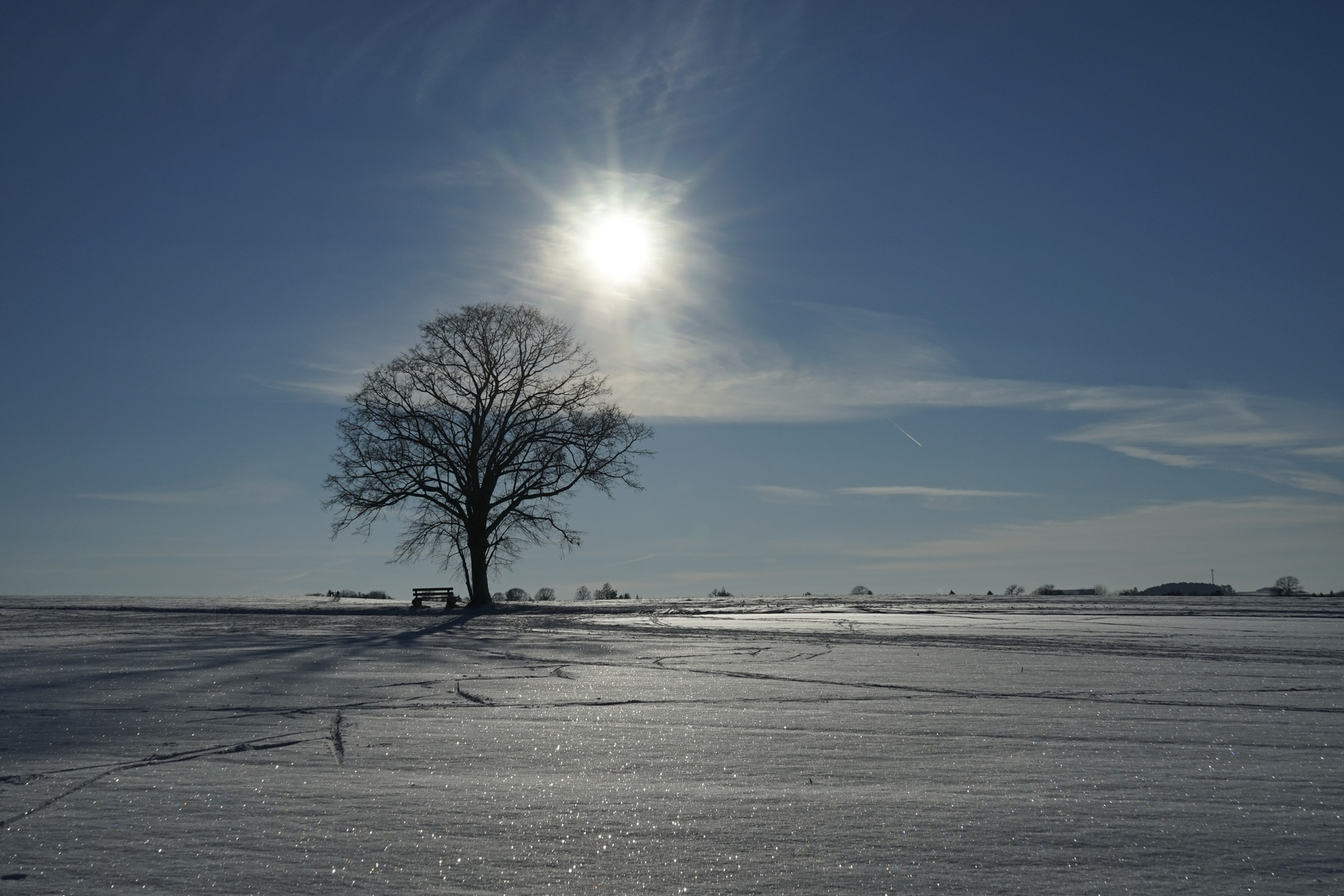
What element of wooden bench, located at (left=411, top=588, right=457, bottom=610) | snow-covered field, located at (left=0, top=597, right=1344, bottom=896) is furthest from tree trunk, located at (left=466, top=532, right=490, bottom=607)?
snow-covered field, located at (left=0, top=597, right=1344, bottom=896)

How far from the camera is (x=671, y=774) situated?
3619 mm

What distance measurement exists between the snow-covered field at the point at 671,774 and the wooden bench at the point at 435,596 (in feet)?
53.9

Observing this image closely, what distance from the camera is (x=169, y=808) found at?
3.10 metres

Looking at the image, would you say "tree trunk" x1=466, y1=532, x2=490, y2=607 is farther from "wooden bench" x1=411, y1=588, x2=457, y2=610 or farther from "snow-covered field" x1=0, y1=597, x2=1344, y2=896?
"snow-covered field" x1=0, y1=597, x2=1344, y2=896

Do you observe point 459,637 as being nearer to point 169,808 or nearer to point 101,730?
point 101,730

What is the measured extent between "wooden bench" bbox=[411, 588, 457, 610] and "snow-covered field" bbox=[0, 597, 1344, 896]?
16440mm

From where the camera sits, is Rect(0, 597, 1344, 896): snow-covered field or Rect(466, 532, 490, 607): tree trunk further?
Rect(466, 532, 490, 607): tree trunk

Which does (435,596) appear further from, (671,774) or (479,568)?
(671,774)

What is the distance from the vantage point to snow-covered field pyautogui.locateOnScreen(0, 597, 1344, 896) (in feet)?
8.34

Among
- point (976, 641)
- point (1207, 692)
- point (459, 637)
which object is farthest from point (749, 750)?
point (459, 637)

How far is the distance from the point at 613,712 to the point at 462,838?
231cm

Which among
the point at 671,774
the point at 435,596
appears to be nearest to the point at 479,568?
the point at 435,596

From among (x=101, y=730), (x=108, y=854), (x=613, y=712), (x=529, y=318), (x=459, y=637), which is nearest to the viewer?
(x=108, y=854)

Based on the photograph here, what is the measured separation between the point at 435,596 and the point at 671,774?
2235 cm
